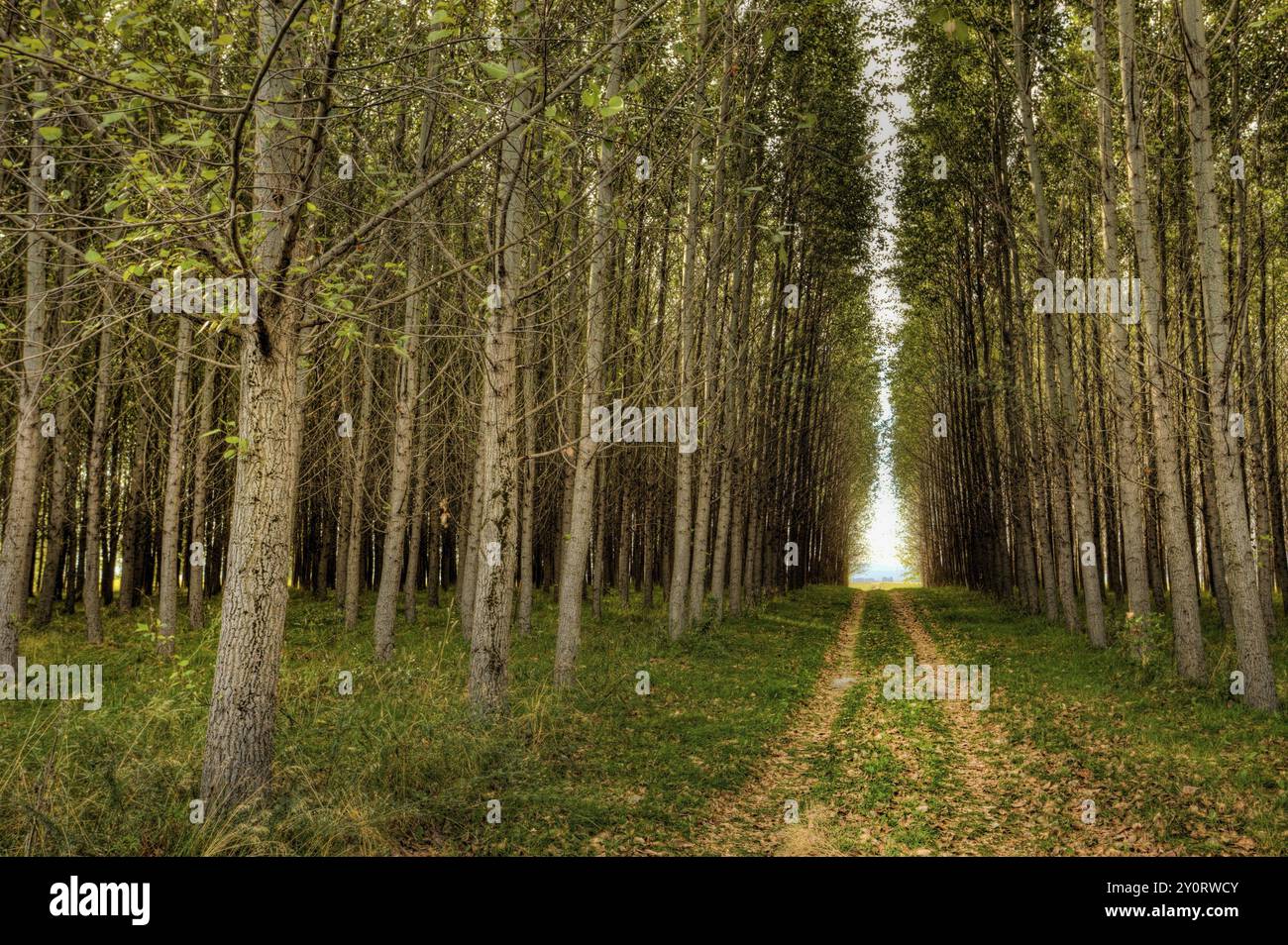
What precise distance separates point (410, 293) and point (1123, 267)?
786 inches

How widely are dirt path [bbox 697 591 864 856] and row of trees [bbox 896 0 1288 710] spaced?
525 cm

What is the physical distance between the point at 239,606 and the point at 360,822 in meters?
1.68

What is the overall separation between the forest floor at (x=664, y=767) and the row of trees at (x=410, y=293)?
2.18ft

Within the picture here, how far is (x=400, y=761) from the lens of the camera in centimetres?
623

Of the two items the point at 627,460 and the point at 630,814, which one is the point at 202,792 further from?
the point at 627,460

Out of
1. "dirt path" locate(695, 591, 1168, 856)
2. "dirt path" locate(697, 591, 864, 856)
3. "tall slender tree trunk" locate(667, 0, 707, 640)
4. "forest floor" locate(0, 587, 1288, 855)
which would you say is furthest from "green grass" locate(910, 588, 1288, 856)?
"tall slender tree trunk" locate(667, 0, 707, 640)

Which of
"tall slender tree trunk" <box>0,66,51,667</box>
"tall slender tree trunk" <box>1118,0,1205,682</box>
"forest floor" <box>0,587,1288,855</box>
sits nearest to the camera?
"forest floor" <box>0,587,1288,855</box>

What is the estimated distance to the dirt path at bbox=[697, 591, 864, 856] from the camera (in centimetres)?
571

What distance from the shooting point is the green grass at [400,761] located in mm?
4758

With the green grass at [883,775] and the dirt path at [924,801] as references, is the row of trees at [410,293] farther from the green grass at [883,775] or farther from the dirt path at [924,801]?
the green grass at [883,775]

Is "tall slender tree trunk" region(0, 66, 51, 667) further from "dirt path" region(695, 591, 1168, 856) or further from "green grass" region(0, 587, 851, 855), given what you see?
"dirt path" region(695, 591, 1168, 856)

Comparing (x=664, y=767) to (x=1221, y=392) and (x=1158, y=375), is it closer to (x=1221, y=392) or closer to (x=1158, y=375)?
(x=1221, y=392)

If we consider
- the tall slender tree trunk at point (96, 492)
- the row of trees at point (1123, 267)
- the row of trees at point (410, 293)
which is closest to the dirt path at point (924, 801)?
the row of trees at point (410, 293)
